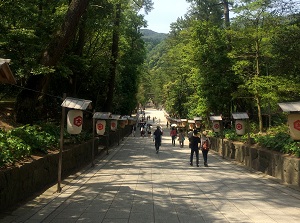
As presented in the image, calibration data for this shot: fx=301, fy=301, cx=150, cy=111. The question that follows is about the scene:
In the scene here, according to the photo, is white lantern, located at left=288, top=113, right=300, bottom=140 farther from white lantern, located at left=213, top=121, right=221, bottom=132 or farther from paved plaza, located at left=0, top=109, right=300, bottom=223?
white lantern, located at left=213, top=121, right=221, bottom=132

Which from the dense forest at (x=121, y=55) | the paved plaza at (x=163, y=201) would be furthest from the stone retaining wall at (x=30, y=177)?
the dense forest at (x=121, y=55)

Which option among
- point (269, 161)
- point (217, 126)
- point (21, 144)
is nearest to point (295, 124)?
point (269, 161)

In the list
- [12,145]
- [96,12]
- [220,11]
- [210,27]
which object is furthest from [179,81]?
[12,145]

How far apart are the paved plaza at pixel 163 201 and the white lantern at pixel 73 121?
1.74 m

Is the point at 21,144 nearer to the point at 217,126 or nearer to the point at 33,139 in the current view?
the point at 33,139

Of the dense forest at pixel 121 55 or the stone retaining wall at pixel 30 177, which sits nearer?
the stone retaining wall at pixel 30 177

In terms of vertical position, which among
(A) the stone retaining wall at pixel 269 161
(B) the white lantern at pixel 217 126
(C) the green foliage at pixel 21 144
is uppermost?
(B) the white lantern at pixel 217 126

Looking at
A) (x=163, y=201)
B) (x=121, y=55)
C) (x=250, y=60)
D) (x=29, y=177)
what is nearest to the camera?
(x=163, y=201)

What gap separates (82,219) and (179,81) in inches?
1555

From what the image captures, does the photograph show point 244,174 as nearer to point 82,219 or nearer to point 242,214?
point 242,214

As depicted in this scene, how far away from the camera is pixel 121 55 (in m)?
31.4

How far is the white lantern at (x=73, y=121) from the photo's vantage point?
32.6ft

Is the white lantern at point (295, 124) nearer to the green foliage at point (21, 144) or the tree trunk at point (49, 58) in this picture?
the green foliage at point (21, 144)

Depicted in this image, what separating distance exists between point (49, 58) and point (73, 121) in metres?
3.55
